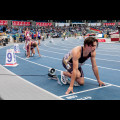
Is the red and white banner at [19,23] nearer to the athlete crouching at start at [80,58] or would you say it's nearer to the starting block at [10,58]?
the starting block at [10,58]

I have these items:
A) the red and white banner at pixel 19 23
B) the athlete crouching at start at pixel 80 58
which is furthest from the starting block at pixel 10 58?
the red and white banner at pixel 19 23

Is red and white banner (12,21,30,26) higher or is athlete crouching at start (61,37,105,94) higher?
red and white banner (12,21,30,26)

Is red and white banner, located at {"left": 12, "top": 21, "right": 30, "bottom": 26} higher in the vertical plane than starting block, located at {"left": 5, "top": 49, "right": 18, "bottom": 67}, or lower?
higher

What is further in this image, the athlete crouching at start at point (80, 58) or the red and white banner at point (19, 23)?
the red and white banner at point (19, 23)

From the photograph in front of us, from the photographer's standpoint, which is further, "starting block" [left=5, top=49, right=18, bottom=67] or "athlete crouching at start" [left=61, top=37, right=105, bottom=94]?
"starting block" [left=5, top=49, right=18, bottom=67]

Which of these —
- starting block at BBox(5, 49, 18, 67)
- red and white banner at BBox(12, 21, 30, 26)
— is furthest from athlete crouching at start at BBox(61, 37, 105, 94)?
red and white banner at BBox(12, 21, 30, 26)

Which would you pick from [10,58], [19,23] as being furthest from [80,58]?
[19,23]

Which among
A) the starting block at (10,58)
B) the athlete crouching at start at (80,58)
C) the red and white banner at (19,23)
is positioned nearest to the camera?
the athlete crouching at start at (80,58)

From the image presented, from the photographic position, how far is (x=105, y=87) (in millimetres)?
4688

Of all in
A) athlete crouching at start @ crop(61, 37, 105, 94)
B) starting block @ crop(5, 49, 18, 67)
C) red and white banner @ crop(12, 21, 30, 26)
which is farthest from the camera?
red and white banner @ crop(12, 21, 30, 26)

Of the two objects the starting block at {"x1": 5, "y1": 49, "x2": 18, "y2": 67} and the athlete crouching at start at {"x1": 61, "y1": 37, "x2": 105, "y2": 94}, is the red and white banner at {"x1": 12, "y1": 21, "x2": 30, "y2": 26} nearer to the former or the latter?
the starting block at {"x1": 5, "y1": 49, "x2": 18, "y2": 67}

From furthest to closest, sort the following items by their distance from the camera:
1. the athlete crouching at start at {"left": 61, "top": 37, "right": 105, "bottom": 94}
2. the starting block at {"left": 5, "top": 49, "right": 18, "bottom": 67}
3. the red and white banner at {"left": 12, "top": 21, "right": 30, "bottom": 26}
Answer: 1. the red and white banner at {"left": 12, "top": 21, "right": 30, "bottom": 26}
2. the starting block at {"left": 5, "top": 49, "right": 18, "bottom": 67}
3. the athlete crouching at start at {"left": 61, "top": 37, "right": 105, "bottom": 94}

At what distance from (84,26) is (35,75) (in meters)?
55.2

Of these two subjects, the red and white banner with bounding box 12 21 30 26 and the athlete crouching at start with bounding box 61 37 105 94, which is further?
the red and white banner with bounding box 12 21 30 26
